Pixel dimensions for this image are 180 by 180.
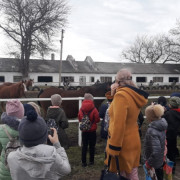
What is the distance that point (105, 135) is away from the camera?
3.91 meters

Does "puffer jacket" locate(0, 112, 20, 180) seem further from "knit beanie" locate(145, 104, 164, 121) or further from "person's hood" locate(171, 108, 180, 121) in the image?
"person's hood" locate(171, 108, 180, 121)

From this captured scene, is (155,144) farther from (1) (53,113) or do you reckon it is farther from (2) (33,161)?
(2) (33,161)

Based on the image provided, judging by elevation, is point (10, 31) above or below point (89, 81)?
above

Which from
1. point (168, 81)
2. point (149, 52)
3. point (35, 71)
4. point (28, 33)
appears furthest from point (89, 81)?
point (149, 52)

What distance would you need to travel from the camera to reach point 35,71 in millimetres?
36781

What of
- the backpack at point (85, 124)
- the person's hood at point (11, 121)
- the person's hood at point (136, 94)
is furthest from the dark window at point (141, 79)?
the person's hood at point (11, 121)

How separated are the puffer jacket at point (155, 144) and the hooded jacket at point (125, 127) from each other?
53 cm

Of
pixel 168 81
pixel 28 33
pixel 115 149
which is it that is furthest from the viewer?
pixel 168 81

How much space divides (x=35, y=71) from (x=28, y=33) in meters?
7.28

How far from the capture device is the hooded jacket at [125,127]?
7.68ft

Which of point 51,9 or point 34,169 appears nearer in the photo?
point 34,169

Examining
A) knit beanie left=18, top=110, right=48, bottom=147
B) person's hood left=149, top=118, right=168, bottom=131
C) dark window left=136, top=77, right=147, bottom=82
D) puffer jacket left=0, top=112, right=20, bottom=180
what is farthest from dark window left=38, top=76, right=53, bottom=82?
knit beanie left=18, top=110, right=48, bottom=147

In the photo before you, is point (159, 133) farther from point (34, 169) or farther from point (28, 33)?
point (28, 33)

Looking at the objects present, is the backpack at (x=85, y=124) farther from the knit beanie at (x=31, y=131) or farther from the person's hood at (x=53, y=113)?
the knit beanie at (x=31, y=131)
